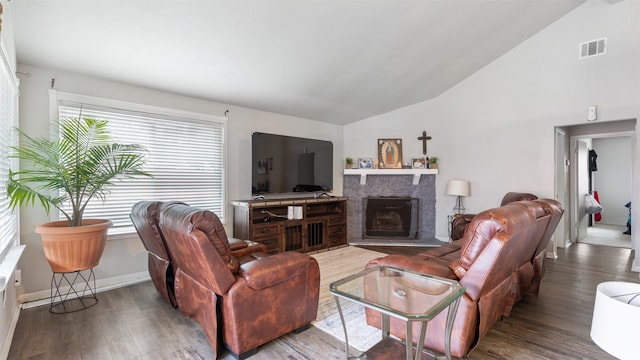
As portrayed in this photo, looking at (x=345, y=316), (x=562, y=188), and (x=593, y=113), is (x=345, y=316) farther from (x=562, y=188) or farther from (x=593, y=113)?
(x=562, y=188)

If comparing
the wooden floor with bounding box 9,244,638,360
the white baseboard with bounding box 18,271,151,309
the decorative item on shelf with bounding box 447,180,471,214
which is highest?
the decorative item on shelf with bounding box 447,180,471,214

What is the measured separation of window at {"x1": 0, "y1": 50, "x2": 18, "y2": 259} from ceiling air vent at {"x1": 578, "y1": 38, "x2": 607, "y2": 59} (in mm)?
A: 6262

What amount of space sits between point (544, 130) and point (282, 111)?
4.08 metres

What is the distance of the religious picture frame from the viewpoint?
578cm

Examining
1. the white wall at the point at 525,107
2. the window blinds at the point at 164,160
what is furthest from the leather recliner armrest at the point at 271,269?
the white wall at the point at 525,107

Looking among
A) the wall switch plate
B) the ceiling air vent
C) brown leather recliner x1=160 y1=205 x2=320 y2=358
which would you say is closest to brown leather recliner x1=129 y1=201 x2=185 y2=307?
brown leather recliner x1=160 y1=205 x2=320 y2=358

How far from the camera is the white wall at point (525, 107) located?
3.84 metres

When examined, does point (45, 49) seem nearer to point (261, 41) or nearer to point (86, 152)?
point (86, 152)

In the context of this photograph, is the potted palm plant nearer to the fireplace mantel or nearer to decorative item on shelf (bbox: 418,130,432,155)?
the fireplace mantel

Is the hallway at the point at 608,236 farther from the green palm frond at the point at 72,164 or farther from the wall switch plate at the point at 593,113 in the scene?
the green palm frond at the point at 72,164

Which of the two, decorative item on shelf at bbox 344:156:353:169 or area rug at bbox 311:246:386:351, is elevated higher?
decorative item on shelf at bbox 344:156:353:169

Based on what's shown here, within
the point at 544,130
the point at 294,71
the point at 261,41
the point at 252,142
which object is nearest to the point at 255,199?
the point at 252,142

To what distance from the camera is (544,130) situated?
4.36 metres

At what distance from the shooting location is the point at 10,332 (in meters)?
2.18
